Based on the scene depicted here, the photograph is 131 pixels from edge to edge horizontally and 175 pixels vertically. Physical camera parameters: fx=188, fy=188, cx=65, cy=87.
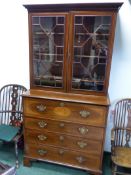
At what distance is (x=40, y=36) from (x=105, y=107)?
42.1 inches

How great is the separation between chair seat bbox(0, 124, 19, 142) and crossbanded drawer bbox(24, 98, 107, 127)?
14.9 inches

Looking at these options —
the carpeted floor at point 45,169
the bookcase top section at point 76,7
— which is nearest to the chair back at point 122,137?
the carpeted floor at point 45,169

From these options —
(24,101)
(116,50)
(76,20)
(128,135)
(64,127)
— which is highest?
(76,20)

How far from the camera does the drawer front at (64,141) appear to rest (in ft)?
6.95

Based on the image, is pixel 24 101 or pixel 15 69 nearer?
pixel 24 101

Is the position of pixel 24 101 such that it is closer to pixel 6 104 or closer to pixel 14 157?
pixel 6 104

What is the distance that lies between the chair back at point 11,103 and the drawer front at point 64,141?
430 mm

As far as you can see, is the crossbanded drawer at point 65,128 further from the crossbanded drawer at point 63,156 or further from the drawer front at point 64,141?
the crossbanded drawer at point 63,156

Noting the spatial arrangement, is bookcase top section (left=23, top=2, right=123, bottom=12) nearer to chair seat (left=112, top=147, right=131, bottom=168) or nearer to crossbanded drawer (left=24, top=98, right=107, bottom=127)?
crossbanded drawer (left=24, top=98, right=107, bottom=127)

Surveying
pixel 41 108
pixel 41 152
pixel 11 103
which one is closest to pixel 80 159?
pixel 41 152

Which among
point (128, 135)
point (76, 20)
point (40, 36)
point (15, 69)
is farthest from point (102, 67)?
point (15, 69)

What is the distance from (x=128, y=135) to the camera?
2.35 metres

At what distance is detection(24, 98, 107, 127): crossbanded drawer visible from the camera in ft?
6.58

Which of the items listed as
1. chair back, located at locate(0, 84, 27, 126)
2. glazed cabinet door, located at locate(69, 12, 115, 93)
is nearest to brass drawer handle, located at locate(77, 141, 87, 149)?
glazed cabinet door, located at locate(69, 12, 115, 93)
